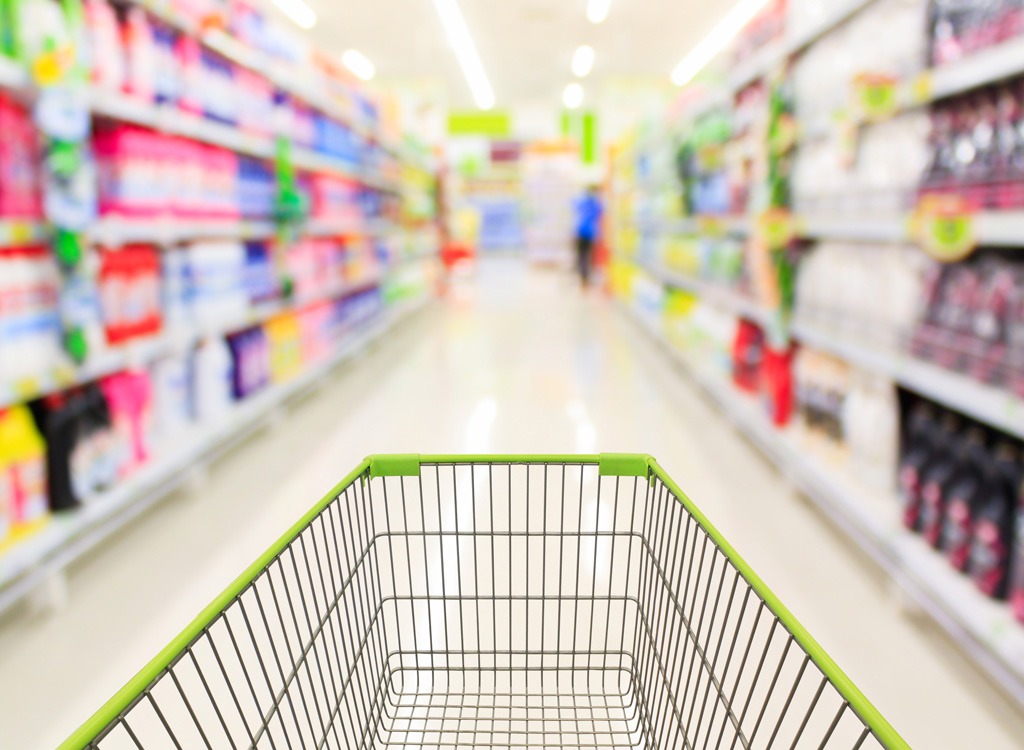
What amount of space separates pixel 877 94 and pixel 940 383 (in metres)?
0.95

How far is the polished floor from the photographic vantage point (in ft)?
5.73

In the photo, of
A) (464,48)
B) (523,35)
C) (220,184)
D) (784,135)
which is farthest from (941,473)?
(464,48)

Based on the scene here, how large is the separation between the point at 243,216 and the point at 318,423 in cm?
116

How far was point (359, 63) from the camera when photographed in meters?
13.4

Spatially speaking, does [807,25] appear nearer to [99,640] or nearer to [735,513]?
[735,513]

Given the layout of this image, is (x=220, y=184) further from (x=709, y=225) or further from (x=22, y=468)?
(x=709, y=225)

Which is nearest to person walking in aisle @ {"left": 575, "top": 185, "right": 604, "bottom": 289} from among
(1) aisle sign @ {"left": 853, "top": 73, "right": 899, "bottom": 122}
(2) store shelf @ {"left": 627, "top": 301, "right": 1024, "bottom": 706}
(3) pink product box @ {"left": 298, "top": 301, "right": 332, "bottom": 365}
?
(3) pink product box @ {"left": 298, "top": 301, "right": 332, "bottom": 365}

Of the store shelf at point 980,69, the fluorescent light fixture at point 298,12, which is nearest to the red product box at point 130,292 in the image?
the store shelf at point 980,69

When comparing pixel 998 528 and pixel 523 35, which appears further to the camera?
pixel 523 35

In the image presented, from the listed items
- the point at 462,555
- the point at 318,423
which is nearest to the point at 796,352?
the point at 462,555

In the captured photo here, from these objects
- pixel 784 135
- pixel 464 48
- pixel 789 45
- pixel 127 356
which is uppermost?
pixel 464 48

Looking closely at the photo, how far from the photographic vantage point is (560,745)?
3.67 feet

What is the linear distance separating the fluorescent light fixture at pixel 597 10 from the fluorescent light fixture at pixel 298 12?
374 cm

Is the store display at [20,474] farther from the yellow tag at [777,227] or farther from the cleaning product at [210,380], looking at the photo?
the yellow tag at [777,227]
